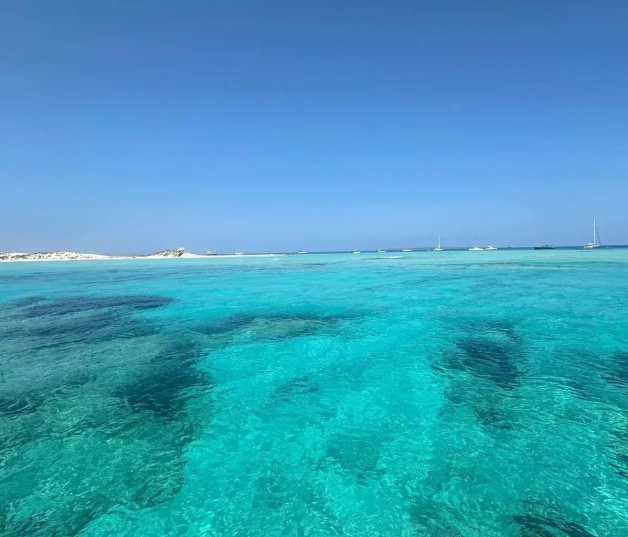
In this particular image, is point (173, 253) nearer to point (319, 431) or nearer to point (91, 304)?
point (91, 304)

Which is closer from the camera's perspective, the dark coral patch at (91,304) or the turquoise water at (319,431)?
the turquoise water at (319,431)

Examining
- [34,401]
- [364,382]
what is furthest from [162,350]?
[364,382]

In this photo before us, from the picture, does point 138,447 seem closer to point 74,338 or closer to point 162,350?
point 162,350

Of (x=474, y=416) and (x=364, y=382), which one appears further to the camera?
(x=364, y=382)

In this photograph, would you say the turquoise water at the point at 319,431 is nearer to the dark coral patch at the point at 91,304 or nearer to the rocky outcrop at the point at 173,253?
the dark coral patch at the point at 91,304

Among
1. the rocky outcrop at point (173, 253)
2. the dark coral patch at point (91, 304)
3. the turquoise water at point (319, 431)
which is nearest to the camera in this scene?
the turquoise water at point (319, 431)

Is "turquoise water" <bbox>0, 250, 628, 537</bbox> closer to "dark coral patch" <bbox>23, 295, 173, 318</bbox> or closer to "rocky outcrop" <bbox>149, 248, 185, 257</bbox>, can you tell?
"dark coral patch" <bbox>23, 295, 173, 318</bbox>

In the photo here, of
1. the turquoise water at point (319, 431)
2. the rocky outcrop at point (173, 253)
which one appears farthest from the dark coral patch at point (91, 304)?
the rocky outcrop at point (173, 253)

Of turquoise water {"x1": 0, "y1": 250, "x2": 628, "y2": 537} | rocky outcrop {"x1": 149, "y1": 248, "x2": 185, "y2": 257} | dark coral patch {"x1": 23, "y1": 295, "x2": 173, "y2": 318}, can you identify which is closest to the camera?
turquoise water {"x1": 0, "y1": 250, "x2": 628, "y2": 537}

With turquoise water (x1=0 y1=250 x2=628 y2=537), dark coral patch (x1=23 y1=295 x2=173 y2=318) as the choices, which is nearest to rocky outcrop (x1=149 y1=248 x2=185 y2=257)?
dark coral patch (x1=23 y1=295 x2=173 y2=318)
